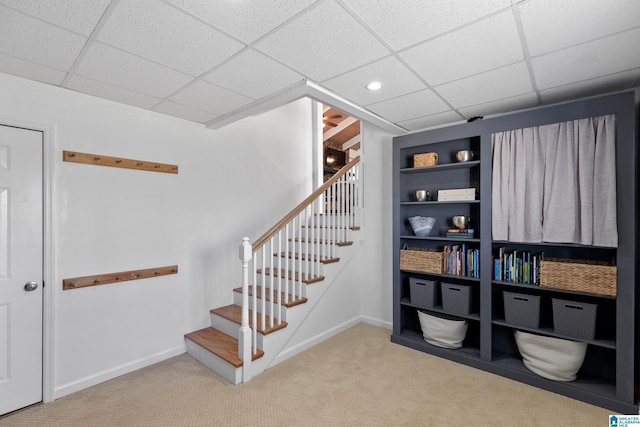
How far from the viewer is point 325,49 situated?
1810 mm

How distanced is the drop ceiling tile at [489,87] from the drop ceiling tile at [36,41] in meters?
2.48

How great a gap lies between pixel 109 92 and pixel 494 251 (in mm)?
3743

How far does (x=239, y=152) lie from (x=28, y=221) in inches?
79.4

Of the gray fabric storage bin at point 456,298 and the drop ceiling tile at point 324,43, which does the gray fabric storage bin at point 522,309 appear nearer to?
the gray fabric storage bin at point 456,298

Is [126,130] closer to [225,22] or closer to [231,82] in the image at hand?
[231,82]


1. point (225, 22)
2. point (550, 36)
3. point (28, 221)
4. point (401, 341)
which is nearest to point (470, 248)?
point (401, 341)

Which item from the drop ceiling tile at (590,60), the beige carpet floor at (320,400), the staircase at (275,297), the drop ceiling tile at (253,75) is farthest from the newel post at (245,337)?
the drop ceiling tile at (590,60)

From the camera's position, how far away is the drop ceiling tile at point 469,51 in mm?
1613

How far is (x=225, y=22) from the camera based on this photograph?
156cm

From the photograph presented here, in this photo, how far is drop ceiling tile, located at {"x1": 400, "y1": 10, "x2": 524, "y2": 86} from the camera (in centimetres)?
161

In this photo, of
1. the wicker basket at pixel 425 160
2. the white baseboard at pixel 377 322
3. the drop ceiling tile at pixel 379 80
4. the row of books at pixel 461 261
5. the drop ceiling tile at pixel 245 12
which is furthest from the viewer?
the white baseboard at pixel 377 322

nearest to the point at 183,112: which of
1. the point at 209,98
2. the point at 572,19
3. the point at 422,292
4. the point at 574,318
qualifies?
the point at 209,98

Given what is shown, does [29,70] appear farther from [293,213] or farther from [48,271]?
[293,213]

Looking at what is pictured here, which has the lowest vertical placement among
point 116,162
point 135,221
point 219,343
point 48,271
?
point 219,343
